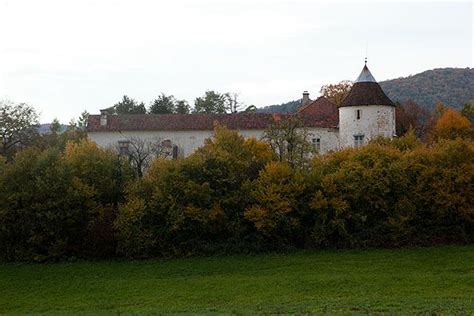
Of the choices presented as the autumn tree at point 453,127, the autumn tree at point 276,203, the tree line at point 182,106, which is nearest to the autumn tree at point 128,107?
the tree line at point 182,106

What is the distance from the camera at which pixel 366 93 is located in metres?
47.3

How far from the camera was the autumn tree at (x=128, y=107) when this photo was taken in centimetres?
7756

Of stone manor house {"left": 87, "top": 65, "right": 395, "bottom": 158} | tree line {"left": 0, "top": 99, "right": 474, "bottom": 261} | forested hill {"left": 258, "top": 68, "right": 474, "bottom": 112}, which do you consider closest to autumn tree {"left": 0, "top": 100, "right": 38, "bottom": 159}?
stone manor house {"left": 87, "top": 65, "right": 395, "bottom": 158}

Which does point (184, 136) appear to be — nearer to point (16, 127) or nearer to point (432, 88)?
point (16, 127)

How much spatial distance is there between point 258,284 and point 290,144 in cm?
1415

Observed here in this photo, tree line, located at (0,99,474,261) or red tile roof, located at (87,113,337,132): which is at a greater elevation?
red tile roof, located at (87,113,337,132)

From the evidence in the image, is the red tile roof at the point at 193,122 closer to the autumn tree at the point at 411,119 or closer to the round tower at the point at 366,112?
the round tower at the point at 366,112

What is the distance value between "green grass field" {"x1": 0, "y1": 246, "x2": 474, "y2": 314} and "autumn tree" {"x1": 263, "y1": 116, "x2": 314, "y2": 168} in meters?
6.34

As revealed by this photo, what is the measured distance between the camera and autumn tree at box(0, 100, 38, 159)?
176 ft

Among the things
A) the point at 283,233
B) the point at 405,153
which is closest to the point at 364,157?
the point at 405,153

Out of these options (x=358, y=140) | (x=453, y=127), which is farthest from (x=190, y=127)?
(x=453, y=127)

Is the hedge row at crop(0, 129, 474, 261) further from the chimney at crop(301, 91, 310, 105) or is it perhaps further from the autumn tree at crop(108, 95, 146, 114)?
the autumn tree at crop(108, 95, 146, 114)

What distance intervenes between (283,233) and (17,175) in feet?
39.9

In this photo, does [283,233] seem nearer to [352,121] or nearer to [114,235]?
[114,235]
